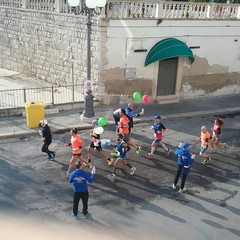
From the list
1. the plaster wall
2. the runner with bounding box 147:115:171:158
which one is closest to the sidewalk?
the plaster wall

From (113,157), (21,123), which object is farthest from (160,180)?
(21,123)

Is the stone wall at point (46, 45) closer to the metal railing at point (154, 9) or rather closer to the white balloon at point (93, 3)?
the metal railing at point (154, 9)

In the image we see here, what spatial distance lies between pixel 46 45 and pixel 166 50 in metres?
6.78

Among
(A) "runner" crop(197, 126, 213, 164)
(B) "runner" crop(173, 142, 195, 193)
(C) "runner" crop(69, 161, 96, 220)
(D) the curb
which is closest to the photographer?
(C) "runner" crop(69, 161, 96, 220)

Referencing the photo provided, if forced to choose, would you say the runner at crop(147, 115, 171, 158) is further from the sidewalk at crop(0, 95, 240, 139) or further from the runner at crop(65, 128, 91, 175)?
the sidewalk at crop(0, 95, 240, 139)

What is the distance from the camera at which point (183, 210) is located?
9438 millimetres

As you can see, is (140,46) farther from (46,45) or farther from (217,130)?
(217,130)

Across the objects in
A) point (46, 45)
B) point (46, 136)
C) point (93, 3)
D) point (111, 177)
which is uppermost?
point (93, 3)

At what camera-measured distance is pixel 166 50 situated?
55.2 ft

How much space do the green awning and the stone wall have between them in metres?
2.58

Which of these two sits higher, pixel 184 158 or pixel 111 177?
pixel 184 158

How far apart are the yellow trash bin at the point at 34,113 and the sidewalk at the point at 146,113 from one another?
27 cm

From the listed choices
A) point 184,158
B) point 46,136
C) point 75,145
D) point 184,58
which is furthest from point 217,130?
point 184,58

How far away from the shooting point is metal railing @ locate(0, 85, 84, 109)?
16350 mm
